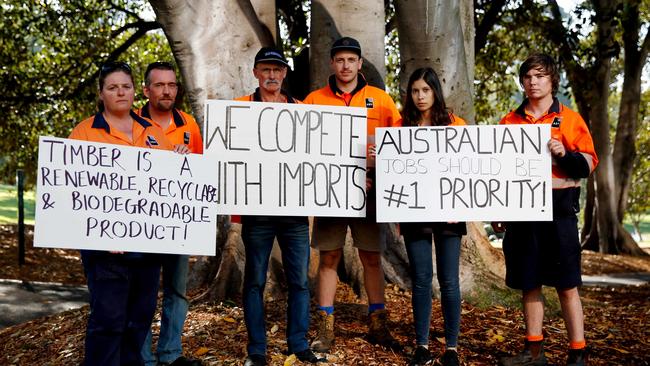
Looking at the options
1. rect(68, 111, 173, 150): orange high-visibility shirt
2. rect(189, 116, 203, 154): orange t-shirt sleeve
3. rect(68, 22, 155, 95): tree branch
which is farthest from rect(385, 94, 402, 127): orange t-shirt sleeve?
rect(68, 22, 155, 95): tree branch

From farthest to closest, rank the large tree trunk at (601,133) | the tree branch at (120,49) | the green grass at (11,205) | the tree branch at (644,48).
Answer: the green grass at (11,205) → the tree branch at (644,48) → the large tree trunk at (601,133) → the tree branch at (120,49)

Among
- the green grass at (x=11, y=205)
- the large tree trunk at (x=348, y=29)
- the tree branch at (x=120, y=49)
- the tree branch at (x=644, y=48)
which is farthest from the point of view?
the green grass at (x=11, y=205)

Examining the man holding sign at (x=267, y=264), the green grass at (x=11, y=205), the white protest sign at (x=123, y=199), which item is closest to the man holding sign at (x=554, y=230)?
the man holding sign at (x=267, y=264)

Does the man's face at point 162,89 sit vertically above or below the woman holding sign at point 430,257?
above

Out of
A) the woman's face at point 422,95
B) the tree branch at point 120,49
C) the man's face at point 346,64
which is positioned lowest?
the woman's face at point 422,95

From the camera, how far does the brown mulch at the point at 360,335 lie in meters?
5.14

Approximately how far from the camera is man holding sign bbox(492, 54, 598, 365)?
459 centimetres

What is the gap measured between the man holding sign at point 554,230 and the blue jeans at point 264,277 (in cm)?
142

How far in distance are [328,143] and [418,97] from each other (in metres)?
0.70

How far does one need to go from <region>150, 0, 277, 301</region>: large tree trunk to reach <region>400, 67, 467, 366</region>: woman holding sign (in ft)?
7.81

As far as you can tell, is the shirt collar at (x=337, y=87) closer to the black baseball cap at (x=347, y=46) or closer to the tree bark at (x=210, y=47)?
the black baseball cap at (x=347, y=46)

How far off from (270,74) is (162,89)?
2.41 feet

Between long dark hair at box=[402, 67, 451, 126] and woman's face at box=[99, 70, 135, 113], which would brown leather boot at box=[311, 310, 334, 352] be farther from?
woman's face at box=[99, 70, 135, 113]

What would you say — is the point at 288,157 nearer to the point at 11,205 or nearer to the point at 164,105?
the point at 164,105
